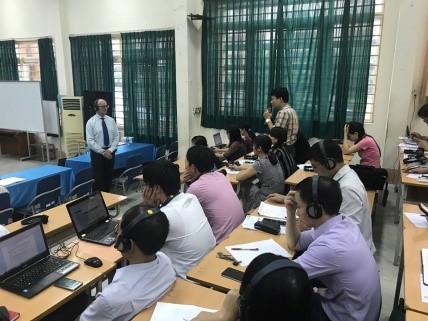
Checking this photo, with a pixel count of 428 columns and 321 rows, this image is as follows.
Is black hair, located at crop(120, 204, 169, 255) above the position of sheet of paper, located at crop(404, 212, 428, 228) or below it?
above

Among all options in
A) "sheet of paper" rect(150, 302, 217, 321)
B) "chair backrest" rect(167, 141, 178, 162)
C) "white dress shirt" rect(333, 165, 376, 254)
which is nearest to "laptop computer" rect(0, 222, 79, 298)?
"sheet of paper" rect(150, 302, 217, 321)

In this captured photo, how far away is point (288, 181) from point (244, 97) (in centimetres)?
342

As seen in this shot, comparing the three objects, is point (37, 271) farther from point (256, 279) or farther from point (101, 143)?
point (101, 143)

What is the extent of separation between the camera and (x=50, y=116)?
8.55 meters

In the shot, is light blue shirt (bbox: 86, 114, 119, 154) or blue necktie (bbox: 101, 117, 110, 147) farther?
blue necktie (bbox: 101, 117, 110, 147)

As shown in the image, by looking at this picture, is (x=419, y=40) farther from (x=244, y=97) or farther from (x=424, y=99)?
(x=244, y=97)

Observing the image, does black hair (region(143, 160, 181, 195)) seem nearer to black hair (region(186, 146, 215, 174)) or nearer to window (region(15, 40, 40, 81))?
black hair (region(186, 146, 215, 174))

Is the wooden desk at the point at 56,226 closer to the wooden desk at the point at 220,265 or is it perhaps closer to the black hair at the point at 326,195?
the wooden desk at the point at 220,265

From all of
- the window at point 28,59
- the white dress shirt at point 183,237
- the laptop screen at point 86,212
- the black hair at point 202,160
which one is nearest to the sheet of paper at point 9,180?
the laptop screen at point 86,212

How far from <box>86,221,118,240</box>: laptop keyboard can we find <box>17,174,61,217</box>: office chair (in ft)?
5.96

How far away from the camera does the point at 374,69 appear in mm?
6203

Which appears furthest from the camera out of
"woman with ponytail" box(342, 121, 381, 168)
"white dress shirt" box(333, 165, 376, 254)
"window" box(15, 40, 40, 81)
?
"window" box(15, 40, 40, 81)

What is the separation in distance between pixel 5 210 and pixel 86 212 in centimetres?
149

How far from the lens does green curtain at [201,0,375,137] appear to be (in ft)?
19.6
